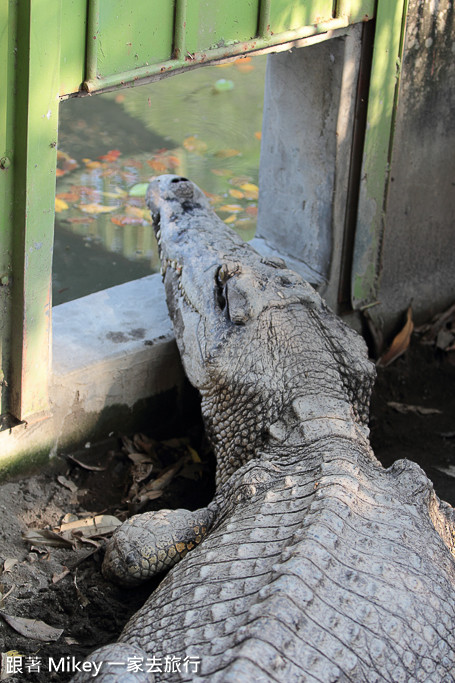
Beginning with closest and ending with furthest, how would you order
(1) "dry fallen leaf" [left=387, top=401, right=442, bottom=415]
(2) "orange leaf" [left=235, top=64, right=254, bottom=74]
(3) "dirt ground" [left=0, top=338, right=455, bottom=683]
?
1. (3) "dirt ground" [left=0, top=338, right=455, bottom=683]
2. (1) "dry fallen leaf" [left=387, top=401, right=442, bottom=415]
3. (2) "orange leaf" [left=235, top=64, right=254, bottom=74]

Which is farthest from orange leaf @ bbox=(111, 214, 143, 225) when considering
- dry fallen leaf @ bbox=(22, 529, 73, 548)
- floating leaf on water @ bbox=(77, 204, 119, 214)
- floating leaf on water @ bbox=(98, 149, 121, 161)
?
dry fallen leaf @ bbox=(22, 529, 73, 548)

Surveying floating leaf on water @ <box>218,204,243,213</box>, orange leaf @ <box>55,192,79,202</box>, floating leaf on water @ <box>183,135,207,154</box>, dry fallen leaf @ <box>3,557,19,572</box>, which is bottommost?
dry fallen leaf @ <box>3,557,19,572</box>

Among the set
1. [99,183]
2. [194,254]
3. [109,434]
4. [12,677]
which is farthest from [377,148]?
[12,677]

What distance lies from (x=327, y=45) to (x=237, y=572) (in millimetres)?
2950

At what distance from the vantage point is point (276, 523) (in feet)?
10.3

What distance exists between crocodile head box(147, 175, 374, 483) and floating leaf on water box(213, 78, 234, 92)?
4524 millimetres

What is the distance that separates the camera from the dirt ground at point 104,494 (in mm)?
3447

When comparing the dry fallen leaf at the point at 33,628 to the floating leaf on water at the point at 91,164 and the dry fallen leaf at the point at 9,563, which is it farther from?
the floating leaf on water at the point at 91,164

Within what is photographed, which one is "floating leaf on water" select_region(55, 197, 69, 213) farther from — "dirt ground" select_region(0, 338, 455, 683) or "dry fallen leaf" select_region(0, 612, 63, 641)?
"dry fallen leaf" select_region(0, 612, 63, 641)

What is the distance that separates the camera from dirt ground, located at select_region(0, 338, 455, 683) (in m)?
3.45

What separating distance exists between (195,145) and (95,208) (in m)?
1.34

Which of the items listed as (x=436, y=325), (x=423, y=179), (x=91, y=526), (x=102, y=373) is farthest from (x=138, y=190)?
(x=91, y=526)

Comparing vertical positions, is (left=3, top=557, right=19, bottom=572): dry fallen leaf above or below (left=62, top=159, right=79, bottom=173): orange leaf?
below

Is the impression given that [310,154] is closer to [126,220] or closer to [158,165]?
[126,220]
